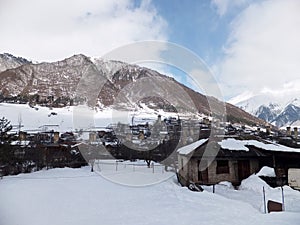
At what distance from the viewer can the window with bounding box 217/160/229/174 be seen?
9836 millimetres

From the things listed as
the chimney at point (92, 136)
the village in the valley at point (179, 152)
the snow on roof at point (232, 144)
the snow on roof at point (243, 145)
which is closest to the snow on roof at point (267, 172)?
the village in the valley at point (179, 152)

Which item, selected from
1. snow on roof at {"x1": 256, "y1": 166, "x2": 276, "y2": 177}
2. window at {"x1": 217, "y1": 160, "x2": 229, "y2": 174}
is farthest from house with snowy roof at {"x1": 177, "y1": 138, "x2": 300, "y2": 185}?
snow on roof at {"x1": 256, "y1": 166, "x2": 276, "y2": 177}

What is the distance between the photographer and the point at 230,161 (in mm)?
9906

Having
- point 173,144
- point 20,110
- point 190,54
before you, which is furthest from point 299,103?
point 190,54

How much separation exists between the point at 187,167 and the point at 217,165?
103 cm

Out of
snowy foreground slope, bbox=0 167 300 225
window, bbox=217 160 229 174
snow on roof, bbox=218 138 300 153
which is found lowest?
snowy foreground slope, bbox=0 167 300 225

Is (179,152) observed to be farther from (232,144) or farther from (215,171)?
(232,144)

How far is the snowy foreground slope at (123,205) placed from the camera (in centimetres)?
484

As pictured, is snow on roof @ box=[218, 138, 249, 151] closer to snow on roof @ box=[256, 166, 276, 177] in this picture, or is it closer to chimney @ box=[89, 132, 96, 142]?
snow on roof @ box=[256, 166, 276, 177]

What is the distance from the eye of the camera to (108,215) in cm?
522

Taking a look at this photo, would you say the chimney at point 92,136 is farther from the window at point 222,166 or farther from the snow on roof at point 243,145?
the window at point 222,166

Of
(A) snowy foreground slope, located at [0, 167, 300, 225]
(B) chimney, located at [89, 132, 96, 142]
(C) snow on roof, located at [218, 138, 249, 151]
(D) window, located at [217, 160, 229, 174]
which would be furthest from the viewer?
(B) chimney, located at [89, 132, 96, 142]

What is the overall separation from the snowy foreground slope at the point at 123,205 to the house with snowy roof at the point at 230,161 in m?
1.05

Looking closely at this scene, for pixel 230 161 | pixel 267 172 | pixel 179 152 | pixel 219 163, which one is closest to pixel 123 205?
pixel 219 163
